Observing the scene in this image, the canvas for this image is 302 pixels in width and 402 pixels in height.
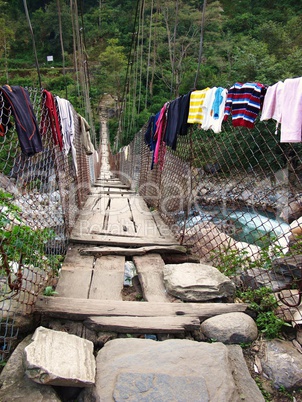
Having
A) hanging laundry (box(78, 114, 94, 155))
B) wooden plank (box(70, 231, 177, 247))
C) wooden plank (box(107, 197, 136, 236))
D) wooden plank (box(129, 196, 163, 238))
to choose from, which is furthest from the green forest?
wooden plank (box(70, 231, 177, 247))

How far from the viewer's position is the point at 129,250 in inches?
91.4

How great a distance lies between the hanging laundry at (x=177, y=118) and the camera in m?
2.38

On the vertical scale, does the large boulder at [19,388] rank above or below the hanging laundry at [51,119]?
below

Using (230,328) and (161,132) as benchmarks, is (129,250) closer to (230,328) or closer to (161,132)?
(230,328)

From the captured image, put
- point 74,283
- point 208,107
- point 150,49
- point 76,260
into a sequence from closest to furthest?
1. point 74,283
2. point 208,107
3. point 76,260
4. point 150,49

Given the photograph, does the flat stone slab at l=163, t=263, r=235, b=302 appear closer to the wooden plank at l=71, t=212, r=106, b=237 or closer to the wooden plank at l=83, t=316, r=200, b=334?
the wooden plank at l=83, t=316, r=200, b=334

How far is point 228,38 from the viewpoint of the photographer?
75.3 feet

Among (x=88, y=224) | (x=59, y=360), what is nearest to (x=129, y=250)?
(x=88, y=224)

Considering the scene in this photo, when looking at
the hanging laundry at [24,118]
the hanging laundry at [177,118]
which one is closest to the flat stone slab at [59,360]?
the hanging laundry at [24,118]

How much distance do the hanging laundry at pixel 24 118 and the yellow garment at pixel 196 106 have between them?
115 cm

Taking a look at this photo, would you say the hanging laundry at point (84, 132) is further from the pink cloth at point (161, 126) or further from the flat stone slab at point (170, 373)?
the flat stone slab at point (170, 373)

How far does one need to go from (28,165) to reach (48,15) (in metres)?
35.1

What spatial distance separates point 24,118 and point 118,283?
1137mm

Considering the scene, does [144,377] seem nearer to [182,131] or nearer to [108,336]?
[108,336]
